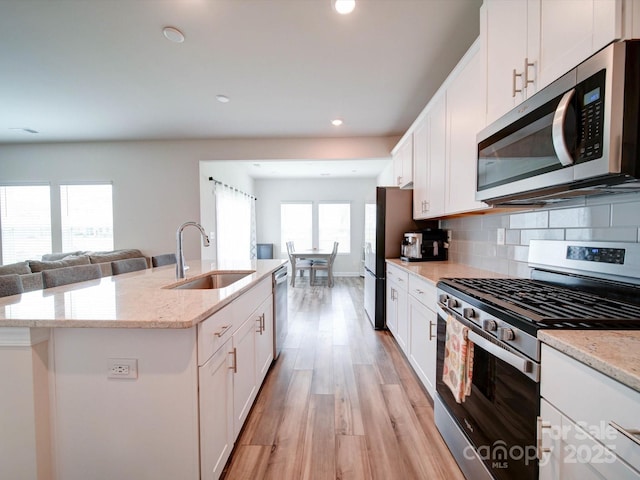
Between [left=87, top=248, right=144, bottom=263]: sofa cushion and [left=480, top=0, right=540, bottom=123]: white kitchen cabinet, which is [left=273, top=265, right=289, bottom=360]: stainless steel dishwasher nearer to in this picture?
[left=480, top=0, right=540, bottom=123]: white kitchen cabinet

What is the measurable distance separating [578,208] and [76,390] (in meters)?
2.38

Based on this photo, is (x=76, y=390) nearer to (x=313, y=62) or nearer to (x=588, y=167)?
(x=588, y=167)

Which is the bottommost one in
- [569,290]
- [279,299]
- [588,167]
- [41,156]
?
[279,299]

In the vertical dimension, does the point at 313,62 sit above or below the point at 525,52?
above

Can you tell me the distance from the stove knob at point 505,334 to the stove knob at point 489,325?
2 cm

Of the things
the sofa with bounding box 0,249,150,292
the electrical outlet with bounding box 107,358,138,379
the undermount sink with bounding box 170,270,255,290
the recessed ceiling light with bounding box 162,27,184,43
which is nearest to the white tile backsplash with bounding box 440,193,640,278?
the undermount sink with bounding box 170,270,255,290

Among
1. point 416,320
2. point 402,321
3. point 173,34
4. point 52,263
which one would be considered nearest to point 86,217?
point 52,263

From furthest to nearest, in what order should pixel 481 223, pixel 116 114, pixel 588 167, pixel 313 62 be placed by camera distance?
pixel 116 114
pixel 313 62
pixel 481 223
pixel 588 167

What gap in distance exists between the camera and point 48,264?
9.32 ft

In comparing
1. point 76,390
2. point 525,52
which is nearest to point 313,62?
point 525,52

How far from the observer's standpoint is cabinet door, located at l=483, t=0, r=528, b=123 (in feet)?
3.87

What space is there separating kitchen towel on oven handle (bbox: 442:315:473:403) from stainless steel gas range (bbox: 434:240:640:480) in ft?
0.04

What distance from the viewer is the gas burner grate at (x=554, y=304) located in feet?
2.53

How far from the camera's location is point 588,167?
2.69 ft
